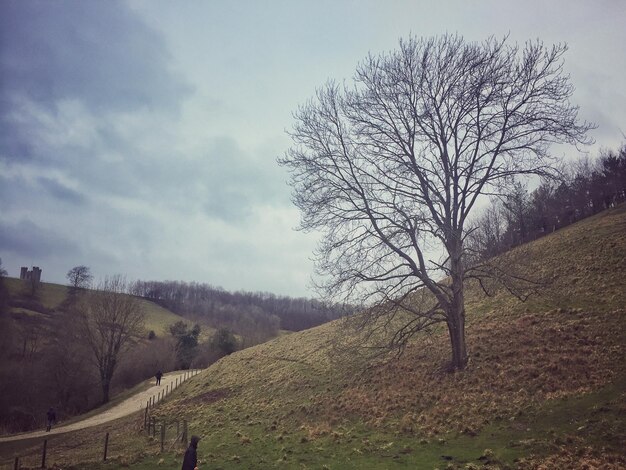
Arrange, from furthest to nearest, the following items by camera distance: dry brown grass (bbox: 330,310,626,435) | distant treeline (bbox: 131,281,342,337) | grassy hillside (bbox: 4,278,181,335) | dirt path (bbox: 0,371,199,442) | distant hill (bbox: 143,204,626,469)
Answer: distant treeline (bbox: 131,281,342,337)
grassy hillside (bbox: 4,278,181,335)
dirt path (bbox: 0,371,199,442)
dry brown grass (bbox: 330,310,626,435)
distant hill (bbox: 143,204,626,469)

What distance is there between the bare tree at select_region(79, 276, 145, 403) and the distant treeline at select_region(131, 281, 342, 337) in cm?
5675

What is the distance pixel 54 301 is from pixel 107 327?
68.7 metres

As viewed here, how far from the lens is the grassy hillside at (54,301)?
96.5 m

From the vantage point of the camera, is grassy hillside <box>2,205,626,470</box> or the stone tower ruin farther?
the stone tower ruin

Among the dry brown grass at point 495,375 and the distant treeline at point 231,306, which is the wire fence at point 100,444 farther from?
the distant treeline at point 231,306

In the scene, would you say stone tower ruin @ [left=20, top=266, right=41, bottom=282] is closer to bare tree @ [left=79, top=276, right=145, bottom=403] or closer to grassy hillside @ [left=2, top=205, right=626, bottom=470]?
bare tree @ [left=79, top=276, right=145, bottom=403]

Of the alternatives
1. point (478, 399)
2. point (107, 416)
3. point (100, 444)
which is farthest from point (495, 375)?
point (107, 416)

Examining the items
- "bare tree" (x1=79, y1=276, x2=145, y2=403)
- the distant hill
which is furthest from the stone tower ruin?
the distant hill

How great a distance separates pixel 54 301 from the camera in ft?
342

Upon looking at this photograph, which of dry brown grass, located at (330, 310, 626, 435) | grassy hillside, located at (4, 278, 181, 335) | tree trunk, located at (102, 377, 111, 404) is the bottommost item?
tree trunk, located at (102, 377, 111, 404)

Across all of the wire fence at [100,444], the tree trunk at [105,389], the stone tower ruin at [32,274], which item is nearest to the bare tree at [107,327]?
the tree trunk at [105,389]

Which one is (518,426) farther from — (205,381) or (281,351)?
(205,381)

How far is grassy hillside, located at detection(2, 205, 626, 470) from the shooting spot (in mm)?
11109

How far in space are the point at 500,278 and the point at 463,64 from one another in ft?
28.8
